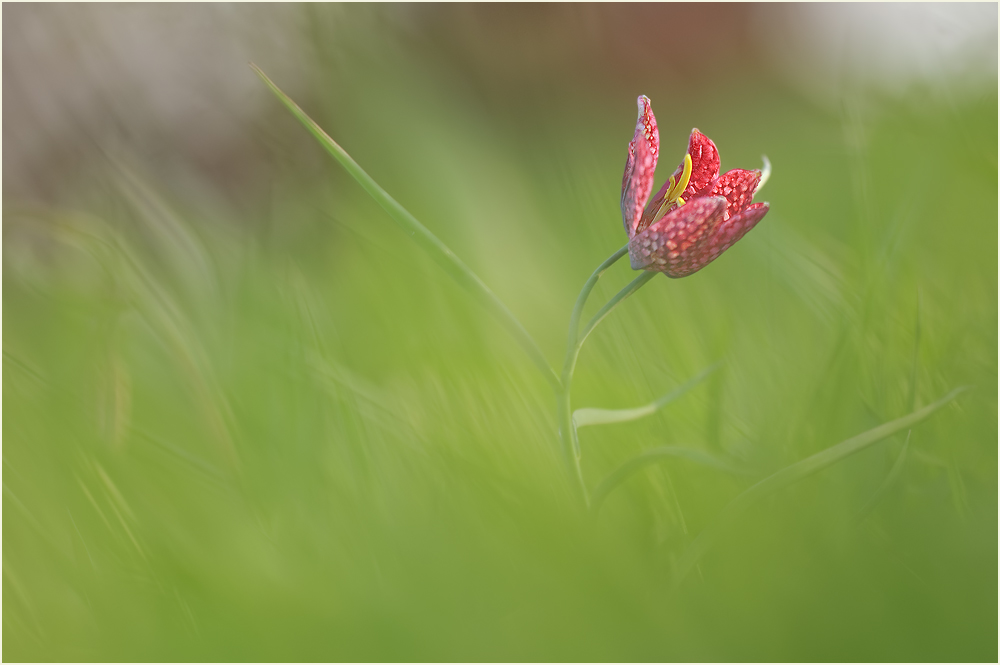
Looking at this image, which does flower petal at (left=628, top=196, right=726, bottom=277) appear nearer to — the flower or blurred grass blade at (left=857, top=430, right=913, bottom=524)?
the flower

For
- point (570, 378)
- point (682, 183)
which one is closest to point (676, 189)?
point (682, 183)

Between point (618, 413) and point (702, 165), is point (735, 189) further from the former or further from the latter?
point (618, 413)

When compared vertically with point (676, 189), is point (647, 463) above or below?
below

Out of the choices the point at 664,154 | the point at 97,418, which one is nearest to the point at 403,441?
the point at 97,418

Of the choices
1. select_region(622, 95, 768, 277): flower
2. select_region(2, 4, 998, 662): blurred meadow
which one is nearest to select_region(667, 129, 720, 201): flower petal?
select_region(622, 95, 768, 277): flower

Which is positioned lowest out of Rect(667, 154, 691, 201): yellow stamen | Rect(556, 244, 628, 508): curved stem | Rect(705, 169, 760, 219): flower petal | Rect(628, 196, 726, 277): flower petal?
Rect(556, 244, 628, 508): curved stem

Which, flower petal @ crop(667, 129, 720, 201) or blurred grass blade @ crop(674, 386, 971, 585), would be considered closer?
blurred grass blade @ crop(674, 386, 971, 585)
